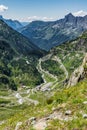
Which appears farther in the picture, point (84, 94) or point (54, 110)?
point (84, 94)

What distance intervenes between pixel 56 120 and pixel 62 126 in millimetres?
1253

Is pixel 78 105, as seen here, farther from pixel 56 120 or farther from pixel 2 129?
pixel 2 129

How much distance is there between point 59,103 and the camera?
35.5 m

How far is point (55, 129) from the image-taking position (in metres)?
27.9

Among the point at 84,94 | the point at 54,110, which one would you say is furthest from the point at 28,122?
the point at 84,94

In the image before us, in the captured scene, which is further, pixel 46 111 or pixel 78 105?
pixel 46 111

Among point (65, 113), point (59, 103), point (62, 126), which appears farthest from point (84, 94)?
point (62, 126)

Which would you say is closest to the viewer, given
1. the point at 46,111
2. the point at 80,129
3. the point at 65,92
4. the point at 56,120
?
the point at 80,129

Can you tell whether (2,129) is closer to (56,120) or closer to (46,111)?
(46,111)

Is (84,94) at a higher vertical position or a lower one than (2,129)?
higher

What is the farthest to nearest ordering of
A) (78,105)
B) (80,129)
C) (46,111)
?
(46,111)
(78,105)
(80,129)

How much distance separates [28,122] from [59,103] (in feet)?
18.7

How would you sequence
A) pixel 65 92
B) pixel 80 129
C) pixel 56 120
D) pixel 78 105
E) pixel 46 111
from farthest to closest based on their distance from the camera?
pixel 65 92 → pixel 46 111 → pixel 78 105 → pixel 56 120 → pixel 80 129

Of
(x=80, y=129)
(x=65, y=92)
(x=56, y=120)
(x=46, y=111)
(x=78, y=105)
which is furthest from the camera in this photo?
(x=65, y=92)
